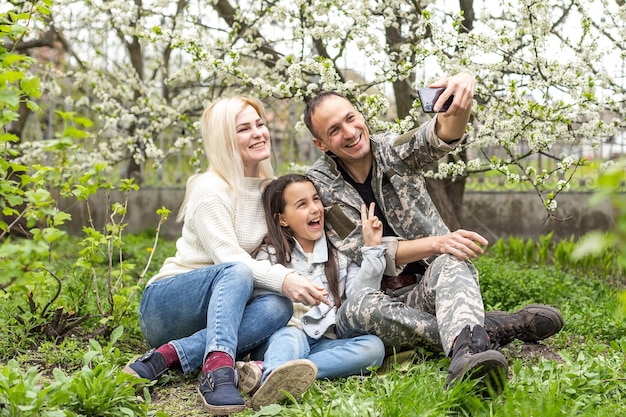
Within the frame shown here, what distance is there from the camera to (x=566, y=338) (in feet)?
11.6

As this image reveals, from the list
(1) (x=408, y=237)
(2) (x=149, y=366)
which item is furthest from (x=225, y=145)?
(2) (x=149, y=366)

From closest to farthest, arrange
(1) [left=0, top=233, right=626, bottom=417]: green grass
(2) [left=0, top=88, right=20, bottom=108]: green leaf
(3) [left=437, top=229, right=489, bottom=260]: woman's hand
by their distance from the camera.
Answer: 1. (2) [left=0, top=88, right=20, bottom=108]: green leaf
2. (1) [left=0, top=233, right=626, bottom=417]: green grass
3. (3) [left=437, top=229, right=489, bottom=260]: woman's hand

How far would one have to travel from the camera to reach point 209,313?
116 inches

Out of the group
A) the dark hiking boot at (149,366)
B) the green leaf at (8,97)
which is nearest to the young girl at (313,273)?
the dark hiking boot at (149,366)

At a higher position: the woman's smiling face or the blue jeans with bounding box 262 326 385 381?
the woman's smiling face

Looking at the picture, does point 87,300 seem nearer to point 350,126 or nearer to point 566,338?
point 350,126

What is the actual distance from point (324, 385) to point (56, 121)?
20.5ft

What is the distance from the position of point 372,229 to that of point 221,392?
983 millimetres

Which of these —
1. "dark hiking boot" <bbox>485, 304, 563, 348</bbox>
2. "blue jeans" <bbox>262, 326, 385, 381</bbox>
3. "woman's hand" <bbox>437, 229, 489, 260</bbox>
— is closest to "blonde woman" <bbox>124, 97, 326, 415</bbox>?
"blue jeans" <bbox>262, 326, 385, 381</bbox>

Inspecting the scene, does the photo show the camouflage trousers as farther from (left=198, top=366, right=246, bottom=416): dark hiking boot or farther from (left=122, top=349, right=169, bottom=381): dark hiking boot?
(left=122, top=349, right=169, bottom=381): dark hiking boot

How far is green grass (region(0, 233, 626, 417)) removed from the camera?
2.33 m

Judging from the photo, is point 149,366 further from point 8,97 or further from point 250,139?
point 8,97

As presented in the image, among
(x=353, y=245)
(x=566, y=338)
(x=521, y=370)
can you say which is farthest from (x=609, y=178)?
(x=566, y=338)

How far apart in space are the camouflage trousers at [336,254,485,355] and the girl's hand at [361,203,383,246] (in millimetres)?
207
